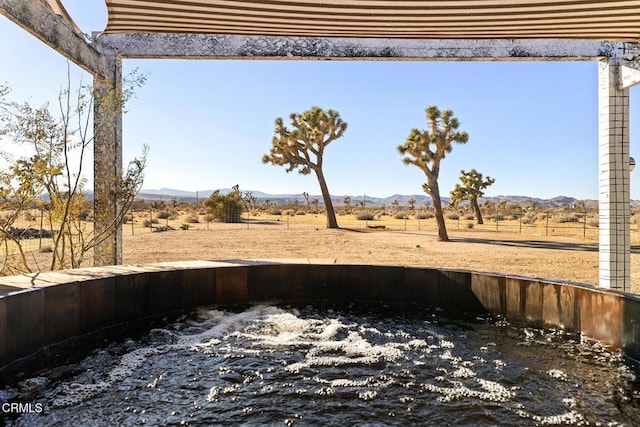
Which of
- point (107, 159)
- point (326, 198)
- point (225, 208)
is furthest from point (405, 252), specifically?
point (225, 208)

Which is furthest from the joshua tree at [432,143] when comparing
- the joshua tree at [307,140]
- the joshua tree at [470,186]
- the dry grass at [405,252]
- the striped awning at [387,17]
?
the joshua tree at [470,186]

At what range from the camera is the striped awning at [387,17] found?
3885mm

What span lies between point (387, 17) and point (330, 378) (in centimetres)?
348

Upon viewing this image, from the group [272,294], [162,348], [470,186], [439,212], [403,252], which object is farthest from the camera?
[470,186]

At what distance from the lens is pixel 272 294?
5.41 m

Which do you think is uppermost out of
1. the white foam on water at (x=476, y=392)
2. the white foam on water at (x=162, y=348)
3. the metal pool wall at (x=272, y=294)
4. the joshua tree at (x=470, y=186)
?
the joshua tree at (x=470, y=186)

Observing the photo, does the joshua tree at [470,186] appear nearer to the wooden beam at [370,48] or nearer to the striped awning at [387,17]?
the wooden beam at [370,48]

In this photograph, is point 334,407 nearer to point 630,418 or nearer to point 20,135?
point 630,418

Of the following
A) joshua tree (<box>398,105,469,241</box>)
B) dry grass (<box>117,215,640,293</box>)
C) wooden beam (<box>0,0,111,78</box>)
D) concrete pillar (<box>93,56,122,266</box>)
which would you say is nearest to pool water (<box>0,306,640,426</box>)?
concrete pillar (<box>93,56,122,266</box>)

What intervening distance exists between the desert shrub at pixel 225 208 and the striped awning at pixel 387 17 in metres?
23.1

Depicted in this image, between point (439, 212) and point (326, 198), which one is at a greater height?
point (326, 198)

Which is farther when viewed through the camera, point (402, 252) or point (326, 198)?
point (326, 198)

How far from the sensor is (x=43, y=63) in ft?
20.5

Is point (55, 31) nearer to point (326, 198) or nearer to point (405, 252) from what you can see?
point (405, 252)
